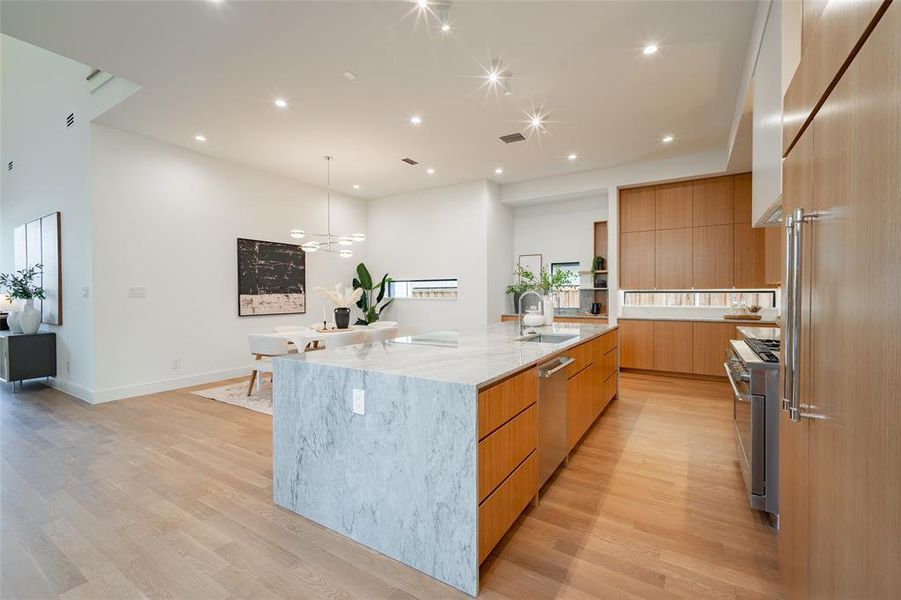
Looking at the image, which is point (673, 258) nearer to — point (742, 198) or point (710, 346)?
point (742, 198)

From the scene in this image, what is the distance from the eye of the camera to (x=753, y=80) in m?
3.07

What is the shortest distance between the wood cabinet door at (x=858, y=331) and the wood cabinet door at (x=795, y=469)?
0.07 metres

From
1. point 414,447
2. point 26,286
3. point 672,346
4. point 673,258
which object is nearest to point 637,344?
point 672,346

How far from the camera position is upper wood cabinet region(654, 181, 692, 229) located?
5.74 metres

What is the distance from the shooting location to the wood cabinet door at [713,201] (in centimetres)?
545

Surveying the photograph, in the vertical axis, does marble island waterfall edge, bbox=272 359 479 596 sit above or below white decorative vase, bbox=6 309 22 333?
below

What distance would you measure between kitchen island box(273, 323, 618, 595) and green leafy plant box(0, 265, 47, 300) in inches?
212

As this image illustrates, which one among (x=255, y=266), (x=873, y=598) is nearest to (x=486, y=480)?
(x=873, y=598)

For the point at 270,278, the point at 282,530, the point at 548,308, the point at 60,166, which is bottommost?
the point at 282,530

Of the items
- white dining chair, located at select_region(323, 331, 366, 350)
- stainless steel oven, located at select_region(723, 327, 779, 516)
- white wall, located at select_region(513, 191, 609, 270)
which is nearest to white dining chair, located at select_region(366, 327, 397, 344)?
white dining chair, located at select_region(323, 331, 366, 350)

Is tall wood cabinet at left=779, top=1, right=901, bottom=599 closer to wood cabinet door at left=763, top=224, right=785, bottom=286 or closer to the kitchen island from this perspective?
the kitchen island

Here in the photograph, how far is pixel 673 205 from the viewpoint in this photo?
5.84 meters

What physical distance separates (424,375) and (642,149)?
5113 millimetres

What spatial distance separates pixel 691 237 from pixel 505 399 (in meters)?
5.33
